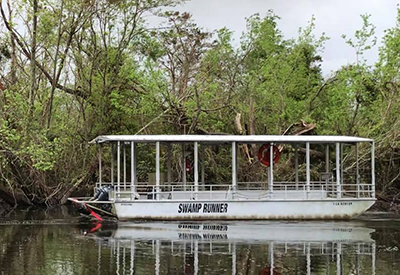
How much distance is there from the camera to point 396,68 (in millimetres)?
31125

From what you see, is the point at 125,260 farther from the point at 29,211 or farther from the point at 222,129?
the point at 222,129

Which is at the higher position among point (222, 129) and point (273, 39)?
point (273, 39)

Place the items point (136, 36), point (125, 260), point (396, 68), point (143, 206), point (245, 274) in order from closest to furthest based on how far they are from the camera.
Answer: point (245, 274) → point (125, 260) → point (143, 206) → point (396, 68) → point (136, 36)

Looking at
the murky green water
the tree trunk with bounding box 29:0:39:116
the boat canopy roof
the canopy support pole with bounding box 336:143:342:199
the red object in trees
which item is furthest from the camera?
the tree trunk with bounding box 29:0:39:116

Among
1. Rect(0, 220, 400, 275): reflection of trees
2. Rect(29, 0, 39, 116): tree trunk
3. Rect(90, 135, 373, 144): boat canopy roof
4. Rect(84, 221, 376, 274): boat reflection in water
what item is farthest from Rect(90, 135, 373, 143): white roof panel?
Rect(29, 0, 39, 116): tree trunk

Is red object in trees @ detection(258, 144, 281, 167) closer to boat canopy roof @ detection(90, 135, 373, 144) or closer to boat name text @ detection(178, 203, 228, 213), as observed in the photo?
boat canopy roof @ detection(90, 135, 373, 144)

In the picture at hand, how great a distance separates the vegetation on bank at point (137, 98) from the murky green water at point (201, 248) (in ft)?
24.9

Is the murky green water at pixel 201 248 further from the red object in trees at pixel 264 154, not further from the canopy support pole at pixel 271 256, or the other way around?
the red object in trees at pixel 264 154

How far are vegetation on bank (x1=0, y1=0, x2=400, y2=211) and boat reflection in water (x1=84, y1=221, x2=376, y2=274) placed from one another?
30.3ft

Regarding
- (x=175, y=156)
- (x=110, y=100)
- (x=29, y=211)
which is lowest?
(x=29, y=211)

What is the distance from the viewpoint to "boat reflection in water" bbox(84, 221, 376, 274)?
523 inches

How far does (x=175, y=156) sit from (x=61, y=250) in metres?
14.4

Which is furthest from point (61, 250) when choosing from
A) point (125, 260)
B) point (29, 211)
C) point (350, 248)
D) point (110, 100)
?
point (110, 100)

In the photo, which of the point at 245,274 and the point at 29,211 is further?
the point at 29,211
